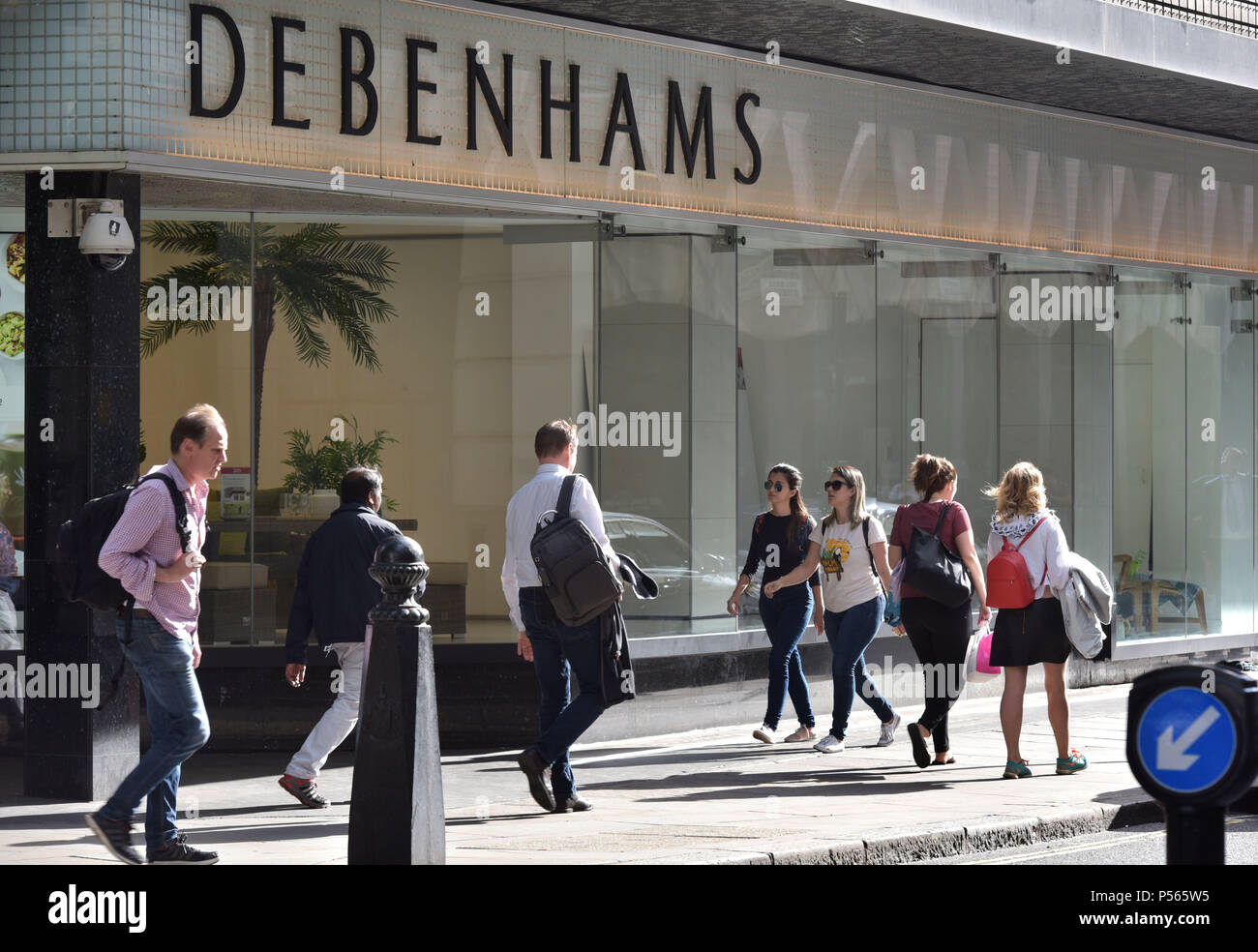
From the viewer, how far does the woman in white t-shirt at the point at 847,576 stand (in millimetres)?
10672

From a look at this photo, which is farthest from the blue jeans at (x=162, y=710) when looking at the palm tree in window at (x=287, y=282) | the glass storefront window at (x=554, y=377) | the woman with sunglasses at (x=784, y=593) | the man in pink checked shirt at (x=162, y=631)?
the woman with sunglasses at (x=784, y=593)

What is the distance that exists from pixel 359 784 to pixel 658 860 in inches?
55.3

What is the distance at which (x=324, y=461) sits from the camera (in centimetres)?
1171

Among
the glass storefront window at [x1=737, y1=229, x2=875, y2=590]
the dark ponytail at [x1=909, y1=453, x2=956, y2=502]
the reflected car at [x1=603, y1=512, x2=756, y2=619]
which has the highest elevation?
the glass storefront window at [x1=737, y1=229, x2=875, y2=590]

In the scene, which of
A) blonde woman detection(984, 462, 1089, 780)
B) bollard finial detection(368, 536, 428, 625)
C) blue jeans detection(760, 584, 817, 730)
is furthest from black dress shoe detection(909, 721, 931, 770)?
bollard finial detection(368, 536, 428, 625)

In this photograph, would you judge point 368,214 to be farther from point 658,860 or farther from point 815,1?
point 658,860

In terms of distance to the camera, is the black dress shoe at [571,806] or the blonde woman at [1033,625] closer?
the black dress shoe at [571,806]

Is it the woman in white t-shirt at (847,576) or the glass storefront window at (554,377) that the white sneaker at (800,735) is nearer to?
the woman in white t-shirt at (847,576)

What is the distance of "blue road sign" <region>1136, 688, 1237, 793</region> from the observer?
357 centimetres

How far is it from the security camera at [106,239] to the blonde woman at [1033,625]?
17.5 feet

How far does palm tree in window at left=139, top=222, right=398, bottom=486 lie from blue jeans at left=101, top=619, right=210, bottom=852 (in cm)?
453

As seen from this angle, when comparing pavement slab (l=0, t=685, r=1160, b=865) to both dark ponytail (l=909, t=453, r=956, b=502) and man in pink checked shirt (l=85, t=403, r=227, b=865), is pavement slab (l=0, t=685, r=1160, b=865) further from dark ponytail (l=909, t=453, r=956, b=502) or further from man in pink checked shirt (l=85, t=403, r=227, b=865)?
dark ponytail (l=909, t=453, r=956, b=502)

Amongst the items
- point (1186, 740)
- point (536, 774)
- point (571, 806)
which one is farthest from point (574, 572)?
point (1186, 740)

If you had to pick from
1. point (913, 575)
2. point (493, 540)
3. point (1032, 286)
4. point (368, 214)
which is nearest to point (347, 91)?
point (368, 214)
